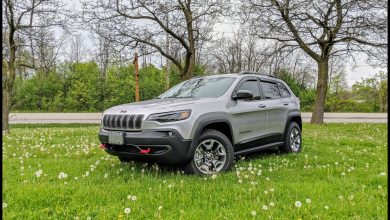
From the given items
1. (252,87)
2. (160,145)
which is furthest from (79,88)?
(160,145)

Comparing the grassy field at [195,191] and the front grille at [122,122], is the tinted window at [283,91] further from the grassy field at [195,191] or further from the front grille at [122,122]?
the front grille at [122,122]

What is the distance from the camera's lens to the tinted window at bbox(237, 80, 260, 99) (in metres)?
6.17

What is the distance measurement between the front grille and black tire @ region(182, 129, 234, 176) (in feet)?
2.98

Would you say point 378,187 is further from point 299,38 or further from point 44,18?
point 299,38

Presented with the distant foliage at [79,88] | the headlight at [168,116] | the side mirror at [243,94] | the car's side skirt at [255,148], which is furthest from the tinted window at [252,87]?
the distant foliage at [79,88]

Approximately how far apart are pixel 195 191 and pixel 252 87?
288 centimetres

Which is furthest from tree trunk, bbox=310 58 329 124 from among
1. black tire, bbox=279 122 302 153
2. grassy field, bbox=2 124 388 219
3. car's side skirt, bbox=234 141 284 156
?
grassy field, bbox=2 124 388 219

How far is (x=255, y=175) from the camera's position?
5.01m

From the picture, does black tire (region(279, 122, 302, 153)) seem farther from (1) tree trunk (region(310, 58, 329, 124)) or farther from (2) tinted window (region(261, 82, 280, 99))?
(1) tree trunk (region(310, 58, 329, 124))

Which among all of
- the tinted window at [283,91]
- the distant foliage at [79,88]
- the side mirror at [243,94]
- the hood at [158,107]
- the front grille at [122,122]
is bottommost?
the front grille at [122,122]

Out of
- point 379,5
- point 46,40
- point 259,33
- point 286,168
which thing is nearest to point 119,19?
point 46,40

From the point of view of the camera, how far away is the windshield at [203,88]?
5.73 metres

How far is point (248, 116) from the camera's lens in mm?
5848

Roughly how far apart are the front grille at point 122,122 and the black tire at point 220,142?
91cm
